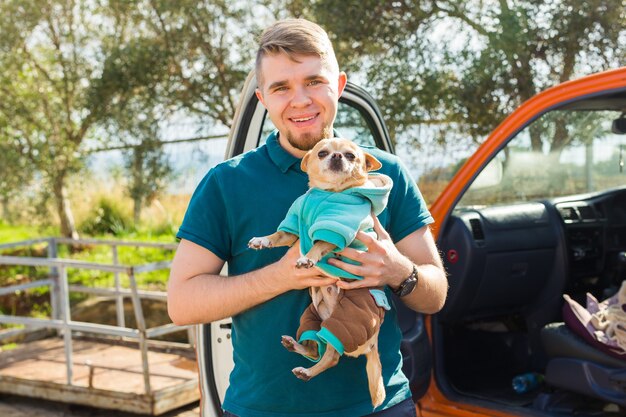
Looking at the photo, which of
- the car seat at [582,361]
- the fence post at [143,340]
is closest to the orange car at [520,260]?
the car seat at [582,361]

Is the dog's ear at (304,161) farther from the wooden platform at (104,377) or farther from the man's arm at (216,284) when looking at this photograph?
the wooden platform at (104,377)

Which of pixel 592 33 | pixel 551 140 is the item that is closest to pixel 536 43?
pixel 592 33

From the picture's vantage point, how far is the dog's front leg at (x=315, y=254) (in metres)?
1.98

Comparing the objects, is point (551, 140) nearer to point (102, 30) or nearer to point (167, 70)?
point (167, 70)

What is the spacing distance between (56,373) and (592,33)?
230 inches

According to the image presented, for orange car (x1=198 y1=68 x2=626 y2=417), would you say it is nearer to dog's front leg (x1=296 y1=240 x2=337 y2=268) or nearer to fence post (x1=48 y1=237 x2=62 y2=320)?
dog's front leg (x1=296 y1=240 x2=337 y2=268)

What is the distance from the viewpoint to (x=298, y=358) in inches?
84.3

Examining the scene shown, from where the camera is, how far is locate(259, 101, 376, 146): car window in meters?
3.78

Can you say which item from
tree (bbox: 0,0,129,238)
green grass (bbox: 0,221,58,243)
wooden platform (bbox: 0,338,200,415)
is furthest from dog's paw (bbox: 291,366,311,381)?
green grass (bbox: 0,221,58,243)

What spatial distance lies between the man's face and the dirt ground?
3925 mm

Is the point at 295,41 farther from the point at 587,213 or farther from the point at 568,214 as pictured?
the point at 587,213

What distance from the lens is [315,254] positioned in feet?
6.60

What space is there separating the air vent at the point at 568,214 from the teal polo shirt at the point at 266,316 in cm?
230

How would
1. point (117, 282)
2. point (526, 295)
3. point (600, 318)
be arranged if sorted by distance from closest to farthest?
point (600, 318) → point (526, 295) → point (117, 282)
